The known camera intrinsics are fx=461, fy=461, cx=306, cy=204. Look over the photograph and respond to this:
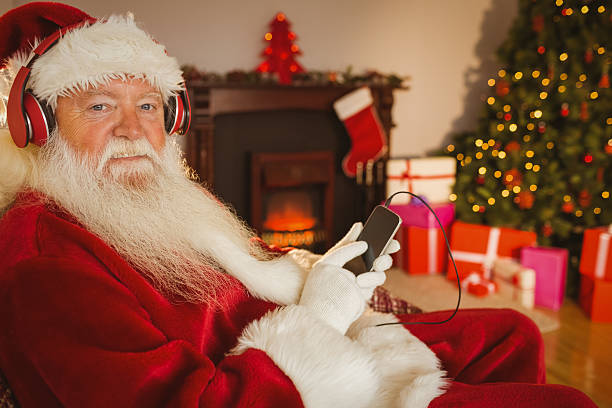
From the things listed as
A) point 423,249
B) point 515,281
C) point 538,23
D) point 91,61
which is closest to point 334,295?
point 91,61

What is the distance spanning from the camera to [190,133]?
3248 mm

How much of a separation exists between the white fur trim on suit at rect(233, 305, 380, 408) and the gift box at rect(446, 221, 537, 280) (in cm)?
258

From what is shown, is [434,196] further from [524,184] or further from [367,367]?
[367,367]

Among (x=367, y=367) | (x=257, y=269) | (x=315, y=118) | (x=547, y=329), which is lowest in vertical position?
(x=547, y=329)

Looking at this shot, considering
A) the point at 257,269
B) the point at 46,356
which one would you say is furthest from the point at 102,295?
the point at 257,269

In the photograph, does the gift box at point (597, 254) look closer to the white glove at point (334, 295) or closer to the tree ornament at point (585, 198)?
the tree ornament at point (585, 198)

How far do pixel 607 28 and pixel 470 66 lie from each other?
136 cm

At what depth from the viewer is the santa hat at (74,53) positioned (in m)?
1.12

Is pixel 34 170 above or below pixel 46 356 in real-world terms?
above

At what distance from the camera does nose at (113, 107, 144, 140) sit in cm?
116

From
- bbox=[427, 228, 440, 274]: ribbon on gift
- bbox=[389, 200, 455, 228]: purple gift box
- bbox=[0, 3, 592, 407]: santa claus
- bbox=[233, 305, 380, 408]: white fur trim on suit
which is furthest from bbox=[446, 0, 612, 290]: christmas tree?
bbox=[233, 305, 380, 408]: white fur trim on suit

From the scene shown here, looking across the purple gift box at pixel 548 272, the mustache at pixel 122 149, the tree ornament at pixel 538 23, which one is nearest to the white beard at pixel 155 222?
the mustache at pixel 122 149

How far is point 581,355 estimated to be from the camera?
2455 mm

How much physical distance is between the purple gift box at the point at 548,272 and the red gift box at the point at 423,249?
0.63m
